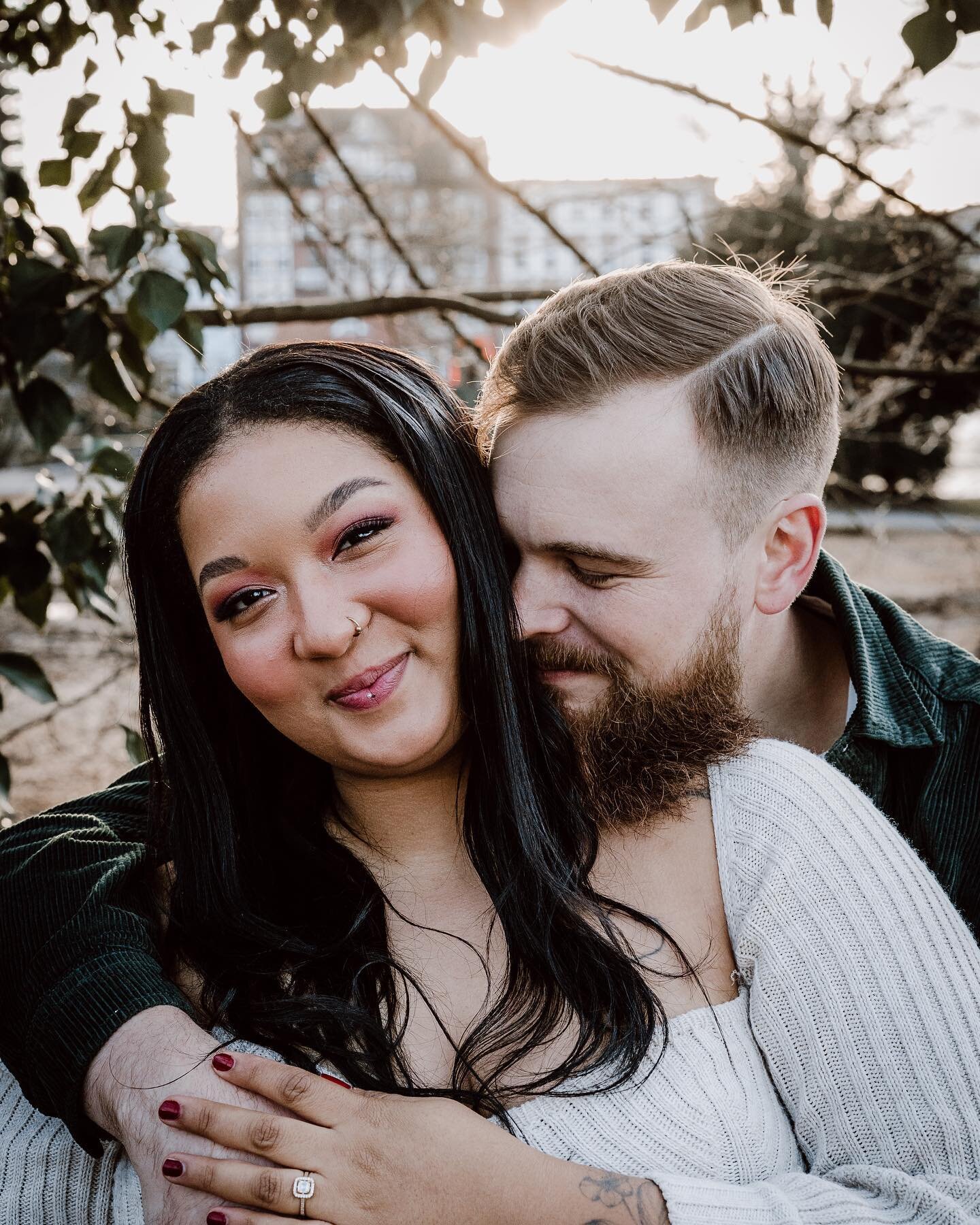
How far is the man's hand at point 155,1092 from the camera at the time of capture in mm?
1390

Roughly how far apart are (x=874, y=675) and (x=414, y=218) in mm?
3497

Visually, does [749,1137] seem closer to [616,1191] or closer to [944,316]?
[616,1191]

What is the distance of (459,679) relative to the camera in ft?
5.72

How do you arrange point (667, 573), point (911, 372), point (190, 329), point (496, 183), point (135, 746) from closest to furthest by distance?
point (667, 573), point (190, 329), point (135, 746), point (496, 183), point (911, 372)

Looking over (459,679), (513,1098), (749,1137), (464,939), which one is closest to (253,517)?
(459,679)

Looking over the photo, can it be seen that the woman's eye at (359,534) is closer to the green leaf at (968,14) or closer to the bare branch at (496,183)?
the green leaf at (968,14)

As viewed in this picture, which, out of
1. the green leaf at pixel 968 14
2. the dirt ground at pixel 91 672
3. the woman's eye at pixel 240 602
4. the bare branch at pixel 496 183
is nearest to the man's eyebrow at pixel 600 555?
the woman's eye at pixel 240 602

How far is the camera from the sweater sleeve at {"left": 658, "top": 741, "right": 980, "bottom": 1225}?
1.50m

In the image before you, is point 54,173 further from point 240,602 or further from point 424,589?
point 424,589

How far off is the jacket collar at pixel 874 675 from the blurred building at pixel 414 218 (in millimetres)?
1679

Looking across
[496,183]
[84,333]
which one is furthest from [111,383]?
[496,183]

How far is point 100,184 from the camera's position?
2.14m

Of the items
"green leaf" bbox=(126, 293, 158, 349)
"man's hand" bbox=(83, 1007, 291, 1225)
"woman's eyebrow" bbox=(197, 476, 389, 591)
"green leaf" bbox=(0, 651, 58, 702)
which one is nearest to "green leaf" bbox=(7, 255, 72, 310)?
"green leaf" bbox=(126, 293, 158, 349)

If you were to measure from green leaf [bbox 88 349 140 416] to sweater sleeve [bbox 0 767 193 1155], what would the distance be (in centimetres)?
91
